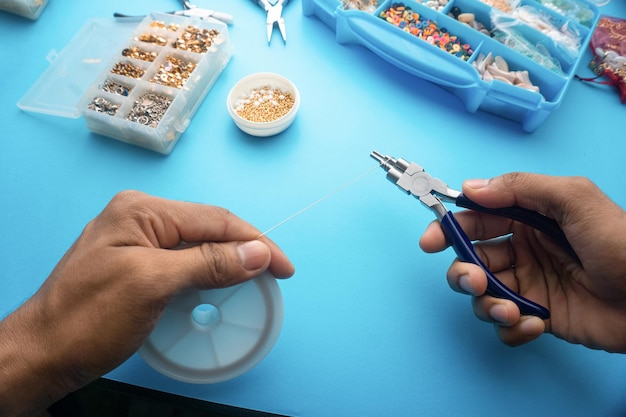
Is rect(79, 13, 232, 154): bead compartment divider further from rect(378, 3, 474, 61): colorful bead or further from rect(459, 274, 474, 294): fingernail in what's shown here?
rect(459, 274, 474, 294): fingernail

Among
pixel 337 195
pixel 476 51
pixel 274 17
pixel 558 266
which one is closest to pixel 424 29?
pixel 476 51

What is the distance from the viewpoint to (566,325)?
34.9 inches

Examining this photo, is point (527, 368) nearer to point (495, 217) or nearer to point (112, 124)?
point (495, 217)

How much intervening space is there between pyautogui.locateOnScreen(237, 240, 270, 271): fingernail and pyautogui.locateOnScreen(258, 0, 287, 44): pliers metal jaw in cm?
79

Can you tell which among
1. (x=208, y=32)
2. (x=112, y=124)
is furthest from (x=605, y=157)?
(x=112, y=124)

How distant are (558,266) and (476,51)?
58cm

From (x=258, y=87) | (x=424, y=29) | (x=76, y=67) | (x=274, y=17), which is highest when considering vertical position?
(x=424, y=29)

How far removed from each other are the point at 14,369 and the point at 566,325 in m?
0.94

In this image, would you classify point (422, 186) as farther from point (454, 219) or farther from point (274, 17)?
point (274, 17)

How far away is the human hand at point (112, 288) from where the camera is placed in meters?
0.69

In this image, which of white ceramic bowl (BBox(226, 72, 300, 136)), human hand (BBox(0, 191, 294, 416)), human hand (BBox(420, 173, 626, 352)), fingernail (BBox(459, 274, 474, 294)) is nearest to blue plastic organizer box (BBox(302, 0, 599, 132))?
white ceramic bowl (BBox(226, 72, 300, 136))

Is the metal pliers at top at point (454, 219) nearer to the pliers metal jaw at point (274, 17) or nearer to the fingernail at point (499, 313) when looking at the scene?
the fingernail at point (499, 313)

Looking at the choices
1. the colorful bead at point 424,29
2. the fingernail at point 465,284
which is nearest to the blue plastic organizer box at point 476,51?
the colorful bead at point 424,29

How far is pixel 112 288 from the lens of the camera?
2.26 ft
